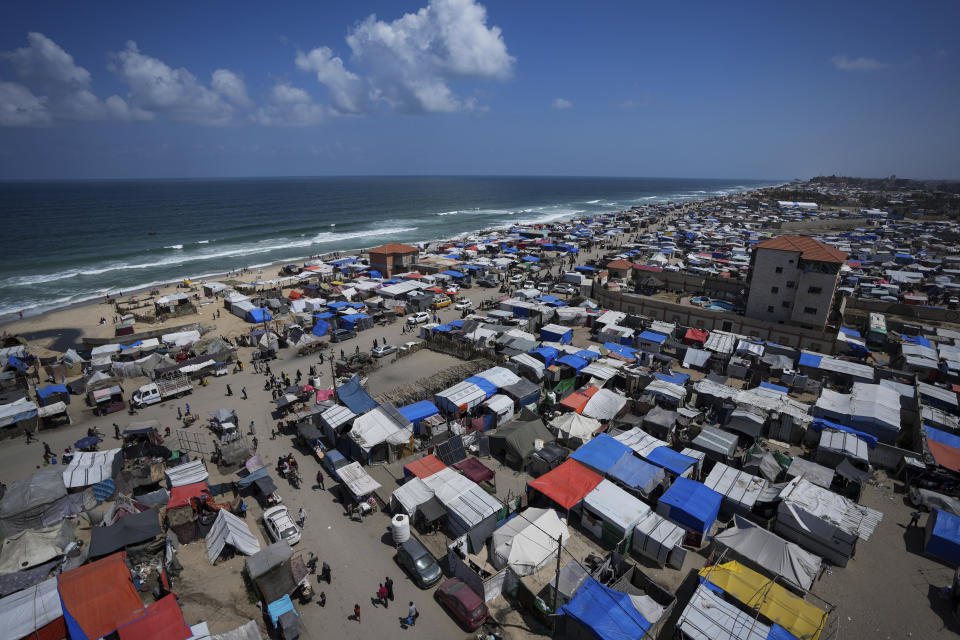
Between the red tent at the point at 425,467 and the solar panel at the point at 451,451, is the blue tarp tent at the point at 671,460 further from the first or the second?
the red tent at the point at 425,467

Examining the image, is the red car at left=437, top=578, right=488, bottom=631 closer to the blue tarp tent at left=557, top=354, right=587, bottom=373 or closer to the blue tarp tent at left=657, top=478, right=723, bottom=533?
the blue tarp tent at left=657, top=478, right=723, bottom=533

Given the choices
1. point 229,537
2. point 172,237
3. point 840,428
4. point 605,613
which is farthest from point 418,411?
point 172,237

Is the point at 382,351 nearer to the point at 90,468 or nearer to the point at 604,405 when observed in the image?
the point at 604,405

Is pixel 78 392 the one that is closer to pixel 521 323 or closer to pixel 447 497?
pixel 447 497

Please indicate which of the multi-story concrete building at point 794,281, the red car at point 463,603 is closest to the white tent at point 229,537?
the red car at point 463,603

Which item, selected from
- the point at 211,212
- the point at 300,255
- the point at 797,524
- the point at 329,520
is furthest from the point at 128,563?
the point at 211,212

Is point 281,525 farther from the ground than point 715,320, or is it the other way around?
point 715,320
